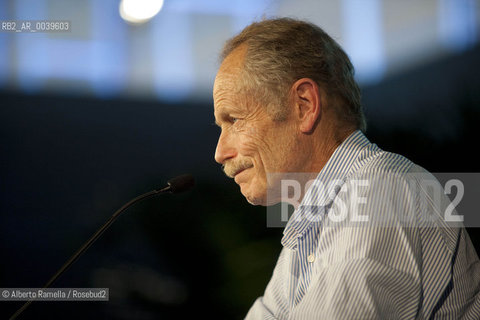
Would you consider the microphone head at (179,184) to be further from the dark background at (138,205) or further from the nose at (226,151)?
the dark background at (138,205)

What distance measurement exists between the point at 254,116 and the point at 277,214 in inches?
57.4

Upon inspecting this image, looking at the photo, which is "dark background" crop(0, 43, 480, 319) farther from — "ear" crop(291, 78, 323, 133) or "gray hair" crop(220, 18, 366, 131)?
"ear" crop(291, 78, 323, 133)

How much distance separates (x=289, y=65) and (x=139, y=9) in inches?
76.1

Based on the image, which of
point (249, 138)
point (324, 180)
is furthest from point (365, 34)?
point (324, 180)

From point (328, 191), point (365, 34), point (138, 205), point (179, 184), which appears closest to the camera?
point (328, 191)

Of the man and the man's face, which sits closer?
the man

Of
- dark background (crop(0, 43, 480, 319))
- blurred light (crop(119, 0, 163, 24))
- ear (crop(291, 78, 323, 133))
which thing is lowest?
dark background (crop(0, 43, 480, 319))

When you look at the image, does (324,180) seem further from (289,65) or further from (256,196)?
(289,65)

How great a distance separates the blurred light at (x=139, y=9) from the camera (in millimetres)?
3158

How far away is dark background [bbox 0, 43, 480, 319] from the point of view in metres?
2.83

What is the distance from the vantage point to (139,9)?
10.5 feet

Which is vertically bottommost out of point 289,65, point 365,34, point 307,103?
point 307,103

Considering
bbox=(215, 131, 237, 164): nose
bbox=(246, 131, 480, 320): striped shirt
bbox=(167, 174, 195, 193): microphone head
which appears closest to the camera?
bbox=(246, 131, 480, 320): striped shirt

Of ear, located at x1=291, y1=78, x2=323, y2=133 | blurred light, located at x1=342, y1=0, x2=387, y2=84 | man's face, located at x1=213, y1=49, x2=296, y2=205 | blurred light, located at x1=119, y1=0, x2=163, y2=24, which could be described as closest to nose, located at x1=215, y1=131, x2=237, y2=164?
man's face, located at x1=213, y1=49, x2=296, y2=205
